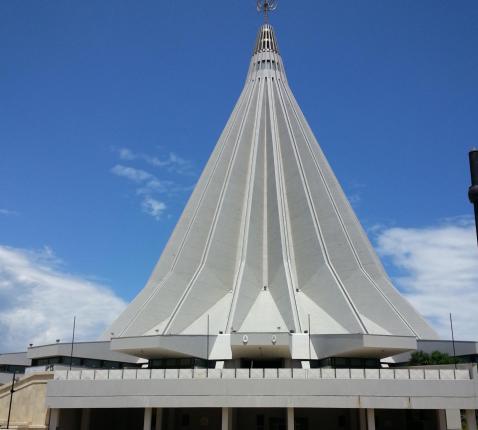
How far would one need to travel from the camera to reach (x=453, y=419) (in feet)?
83.6

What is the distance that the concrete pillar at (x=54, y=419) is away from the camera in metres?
28.0

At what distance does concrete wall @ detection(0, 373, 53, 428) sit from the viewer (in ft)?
96.9

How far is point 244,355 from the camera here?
1344 inches

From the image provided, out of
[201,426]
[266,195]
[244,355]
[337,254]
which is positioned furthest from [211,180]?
[201,426]

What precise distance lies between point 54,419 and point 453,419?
20485 mm

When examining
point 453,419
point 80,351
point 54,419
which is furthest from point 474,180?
point 80,351

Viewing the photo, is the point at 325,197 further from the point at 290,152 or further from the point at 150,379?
the point at 150,379

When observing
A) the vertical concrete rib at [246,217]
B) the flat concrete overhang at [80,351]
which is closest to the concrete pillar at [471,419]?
the vertical concrete rib at [246,217]

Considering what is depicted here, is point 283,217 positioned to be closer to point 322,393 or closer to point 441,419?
point 322,393

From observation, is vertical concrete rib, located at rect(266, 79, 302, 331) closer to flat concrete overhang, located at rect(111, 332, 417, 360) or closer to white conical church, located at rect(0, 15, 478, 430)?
white conical church, located at rect(0, 15, 478, 430)

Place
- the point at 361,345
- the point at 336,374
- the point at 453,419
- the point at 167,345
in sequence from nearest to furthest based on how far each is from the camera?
1. the point at 453,419
2. the point at 336,374
3. the point at 361,345
4. the point at 167,345

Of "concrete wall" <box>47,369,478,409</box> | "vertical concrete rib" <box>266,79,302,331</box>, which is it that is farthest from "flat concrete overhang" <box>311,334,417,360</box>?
"concrete wall" <box>47,369,478,409</box>

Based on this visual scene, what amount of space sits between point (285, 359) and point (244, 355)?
279cm

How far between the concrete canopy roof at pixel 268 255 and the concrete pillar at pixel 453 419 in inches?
342
